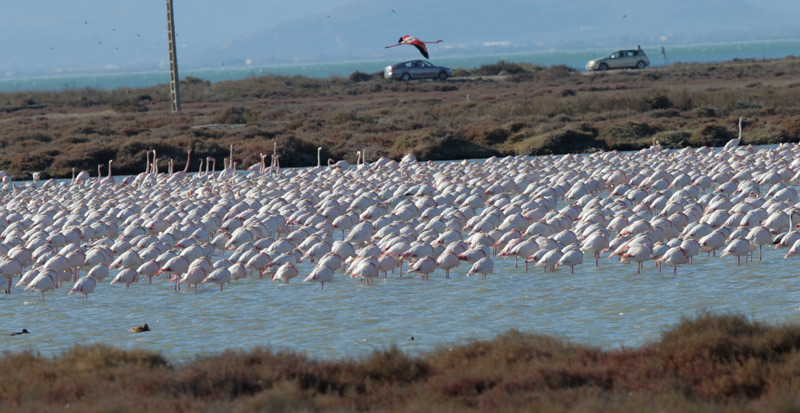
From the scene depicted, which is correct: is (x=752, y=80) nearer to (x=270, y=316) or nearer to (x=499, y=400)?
(x=270, y=316)

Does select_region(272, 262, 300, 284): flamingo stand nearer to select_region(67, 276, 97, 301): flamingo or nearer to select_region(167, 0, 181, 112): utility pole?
select_region(67, 276, 97, 301): flamingo

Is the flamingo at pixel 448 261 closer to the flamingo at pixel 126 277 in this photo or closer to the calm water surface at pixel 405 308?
the calm water surface at pixel 405 308

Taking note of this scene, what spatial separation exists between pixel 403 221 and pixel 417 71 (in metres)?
53.0

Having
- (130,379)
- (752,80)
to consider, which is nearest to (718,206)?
(130,379)

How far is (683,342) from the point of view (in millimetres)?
8633

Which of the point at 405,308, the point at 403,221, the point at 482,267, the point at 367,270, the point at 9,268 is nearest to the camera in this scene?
the point at 405,308

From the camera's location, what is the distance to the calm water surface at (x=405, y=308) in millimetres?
11688

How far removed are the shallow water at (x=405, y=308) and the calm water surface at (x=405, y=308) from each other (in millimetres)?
15

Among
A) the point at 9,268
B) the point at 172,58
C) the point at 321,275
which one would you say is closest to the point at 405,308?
the point at 321,275

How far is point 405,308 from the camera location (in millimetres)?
13070

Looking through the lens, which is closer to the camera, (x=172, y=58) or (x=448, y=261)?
(x=448, y=261)

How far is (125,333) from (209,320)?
1.06m

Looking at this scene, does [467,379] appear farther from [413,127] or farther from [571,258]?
[413,127]

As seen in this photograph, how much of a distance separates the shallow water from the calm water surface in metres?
0.01
